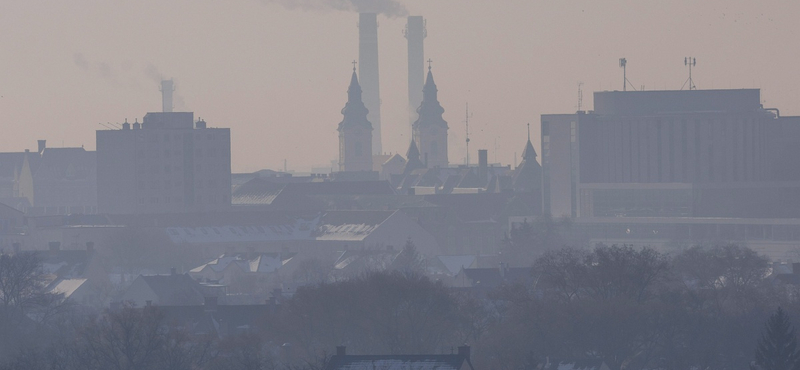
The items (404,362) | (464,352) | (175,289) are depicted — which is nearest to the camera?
(404,362)

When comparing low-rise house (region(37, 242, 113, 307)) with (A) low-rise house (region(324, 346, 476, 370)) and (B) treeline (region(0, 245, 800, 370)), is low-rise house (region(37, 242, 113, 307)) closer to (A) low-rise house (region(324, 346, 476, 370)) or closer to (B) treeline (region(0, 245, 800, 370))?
(B) treeline (region(0, 245, 800, 370))

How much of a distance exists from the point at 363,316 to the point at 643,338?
9.99m

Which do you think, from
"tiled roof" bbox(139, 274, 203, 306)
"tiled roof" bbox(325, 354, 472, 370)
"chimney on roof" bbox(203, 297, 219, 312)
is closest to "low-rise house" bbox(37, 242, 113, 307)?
"tiled roof" bbox(139, 274, 203, 306)

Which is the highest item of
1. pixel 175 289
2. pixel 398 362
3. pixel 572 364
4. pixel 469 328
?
pixel 398 362

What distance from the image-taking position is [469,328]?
83125 mm

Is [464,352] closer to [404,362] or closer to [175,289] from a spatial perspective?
[404,362]

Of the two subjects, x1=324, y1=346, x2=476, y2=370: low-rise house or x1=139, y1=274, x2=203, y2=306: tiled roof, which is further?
x1=139, y1=274, x2=203, y2=306: tiled roof

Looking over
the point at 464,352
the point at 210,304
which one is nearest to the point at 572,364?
the point at 464,352

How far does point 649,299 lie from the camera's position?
8538 cm

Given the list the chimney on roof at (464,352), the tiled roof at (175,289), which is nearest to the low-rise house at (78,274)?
the tiled roof at (175,289)

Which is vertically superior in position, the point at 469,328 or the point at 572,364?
the point at 469,328

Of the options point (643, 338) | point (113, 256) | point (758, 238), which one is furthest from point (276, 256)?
point (643, 338)

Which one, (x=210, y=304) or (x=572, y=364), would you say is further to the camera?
(x=210, y=304)

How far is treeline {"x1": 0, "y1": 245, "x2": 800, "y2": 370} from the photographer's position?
73.8 m
